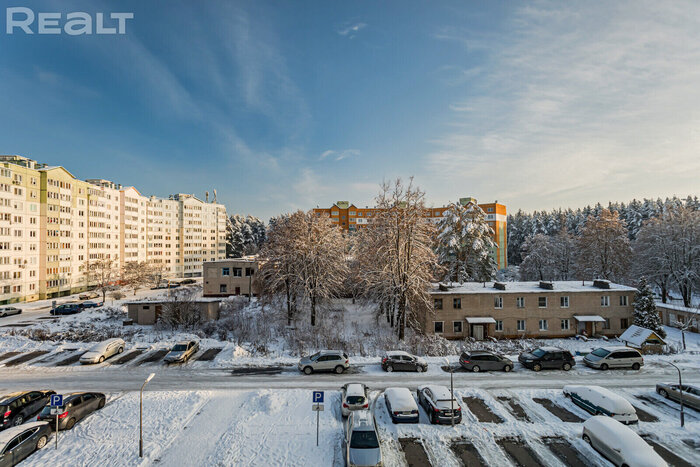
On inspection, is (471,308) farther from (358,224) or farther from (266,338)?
(358,224)

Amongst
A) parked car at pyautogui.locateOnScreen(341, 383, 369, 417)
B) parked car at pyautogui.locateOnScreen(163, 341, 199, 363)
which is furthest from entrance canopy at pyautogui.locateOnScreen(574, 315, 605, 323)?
parked car at pyautogui.locateOnScreen(163, 341, 199, 363)

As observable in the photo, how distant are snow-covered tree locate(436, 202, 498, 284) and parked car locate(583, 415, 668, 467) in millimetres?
34176

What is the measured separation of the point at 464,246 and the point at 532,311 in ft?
50.2

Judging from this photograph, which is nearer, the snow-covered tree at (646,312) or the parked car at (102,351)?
the parked car at (102,351)

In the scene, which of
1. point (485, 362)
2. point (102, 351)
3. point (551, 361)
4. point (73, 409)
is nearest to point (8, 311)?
point (102, 351)

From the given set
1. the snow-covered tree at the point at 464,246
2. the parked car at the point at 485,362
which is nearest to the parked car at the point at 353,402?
the parked car at the point at 485,362

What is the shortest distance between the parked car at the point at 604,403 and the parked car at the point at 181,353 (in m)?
26.8

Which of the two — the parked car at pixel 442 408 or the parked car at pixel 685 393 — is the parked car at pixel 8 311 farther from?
the parked car at pixel 685 393

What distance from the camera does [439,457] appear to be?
14.4 meters

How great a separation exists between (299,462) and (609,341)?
3618 cm

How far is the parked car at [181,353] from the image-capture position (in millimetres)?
26047

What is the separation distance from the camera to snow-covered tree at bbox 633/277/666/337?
3406 cm

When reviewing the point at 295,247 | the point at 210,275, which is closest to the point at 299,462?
the point at 295,247

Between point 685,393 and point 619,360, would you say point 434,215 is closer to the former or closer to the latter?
point 619,360
